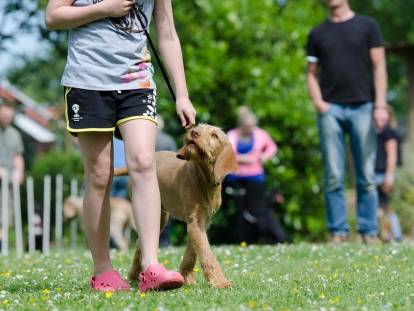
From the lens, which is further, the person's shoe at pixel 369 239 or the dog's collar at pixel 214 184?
the person's shoe at pixel 369 239

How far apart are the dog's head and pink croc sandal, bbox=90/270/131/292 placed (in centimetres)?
89

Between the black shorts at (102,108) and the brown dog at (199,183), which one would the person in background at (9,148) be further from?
the black shorts at (102,108)

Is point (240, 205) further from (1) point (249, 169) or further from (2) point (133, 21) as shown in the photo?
(2) point (133, 21)

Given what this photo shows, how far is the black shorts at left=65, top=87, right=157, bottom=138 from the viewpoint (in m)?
4.88

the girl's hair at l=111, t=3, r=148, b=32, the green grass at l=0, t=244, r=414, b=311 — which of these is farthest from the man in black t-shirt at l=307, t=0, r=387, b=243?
the girl's hair at l=111, t=3, r=148, b=32

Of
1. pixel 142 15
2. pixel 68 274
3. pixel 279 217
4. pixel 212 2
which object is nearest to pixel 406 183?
pixel 279 217

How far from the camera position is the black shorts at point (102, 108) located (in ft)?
16.0

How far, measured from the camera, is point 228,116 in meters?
14.3

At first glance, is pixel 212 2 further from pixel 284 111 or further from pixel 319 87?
pixel 319 87

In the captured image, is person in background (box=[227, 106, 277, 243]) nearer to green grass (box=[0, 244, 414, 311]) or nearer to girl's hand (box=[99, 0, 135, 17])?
green grass (box=[0, 244, 414, 311])

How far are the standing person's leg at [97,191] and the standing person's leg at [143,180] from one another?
Answer: 0.18 metres

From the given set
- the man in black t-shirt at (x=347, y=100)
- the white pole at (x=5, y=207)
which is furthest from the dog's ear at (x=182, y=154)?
the white pole at (x=5, y=207)

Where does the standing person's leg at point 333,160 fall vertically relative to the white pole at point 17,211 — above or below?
above

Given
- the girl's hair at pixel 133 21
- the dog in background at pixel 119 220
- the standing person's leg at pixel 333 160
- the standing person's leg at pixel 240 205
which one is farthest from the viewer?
the standing person's leg at pixel 240 205
